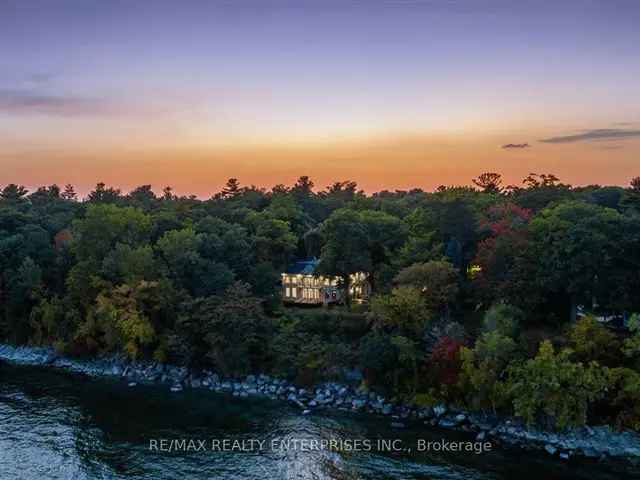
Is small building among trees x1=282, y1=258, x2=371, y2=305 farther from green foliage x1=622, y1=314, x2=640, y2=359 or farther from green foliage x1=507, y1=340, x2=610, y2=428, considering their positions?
green foliage x1=622, y1=314, x2=640, y2=359

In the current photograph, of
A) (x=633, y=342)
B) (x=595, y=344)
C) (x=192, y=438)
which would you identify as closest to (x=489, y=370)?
(x=595, y=344)

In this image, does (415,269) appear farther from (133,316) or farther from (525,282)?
(133,316)

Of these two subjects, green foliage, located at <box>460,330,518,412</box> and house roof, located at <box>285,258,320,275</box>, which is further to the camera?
house roof, located at <box>285,258,320,275</box>

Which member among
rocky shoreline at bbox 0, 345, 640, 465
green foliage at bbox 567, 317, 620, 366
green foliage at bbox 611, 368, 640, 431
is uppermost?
green foliage at bbox 567, 317, 620, 366

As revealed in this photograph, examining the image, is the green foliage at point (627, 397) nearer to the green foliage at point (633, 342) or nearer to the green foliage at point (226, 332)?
the green foliage at point (633, 342)

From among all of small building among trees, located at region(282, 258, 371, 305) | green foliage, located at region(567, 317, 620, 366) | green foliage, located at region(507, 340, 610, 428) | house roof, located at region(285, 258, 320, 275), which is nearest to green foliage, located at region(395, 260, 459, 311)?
green foliage, located at region(567, 317, 620, 366)

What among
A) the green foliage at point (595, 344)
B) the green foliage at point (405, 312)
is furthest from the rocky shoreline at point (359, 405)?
the green foliage at point (405, 312)
